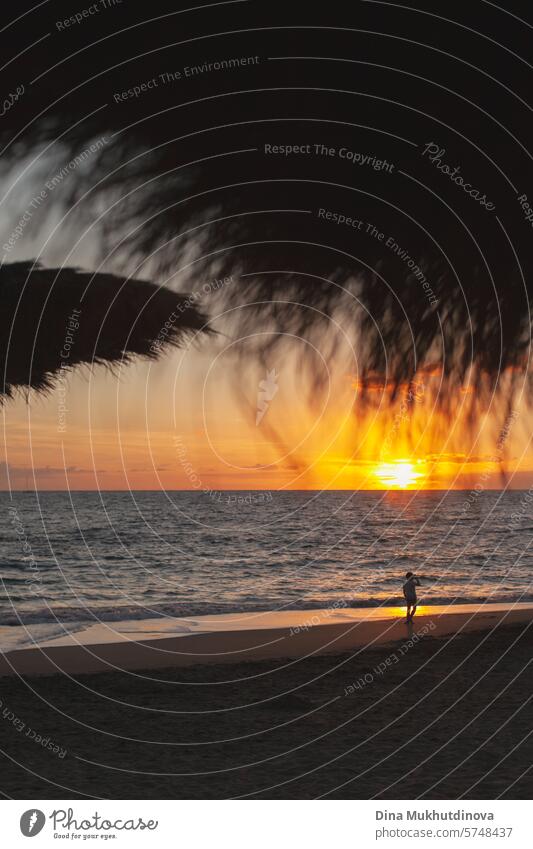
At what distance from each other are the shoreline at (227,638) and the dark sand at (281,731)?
57.0 inches

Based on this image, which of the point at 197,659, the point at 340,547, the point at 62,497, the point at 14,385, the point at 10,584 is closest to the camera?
the point at 14,385

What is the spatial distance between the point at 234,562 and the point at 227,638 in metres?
29.8

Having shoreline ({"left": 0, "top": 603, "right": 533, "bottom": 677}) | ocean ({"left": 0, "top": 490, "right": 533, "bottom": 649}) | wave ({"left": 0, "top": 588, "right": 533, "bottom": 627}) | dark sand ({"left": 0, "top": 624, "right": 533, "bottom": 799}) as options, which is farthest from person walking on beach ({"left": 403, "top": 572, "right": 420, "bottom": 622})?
wave ({"left": 0, "top": 588, "right": 533, "bottom": 627})

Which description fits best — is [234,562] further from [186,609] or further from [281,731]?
[281,731]

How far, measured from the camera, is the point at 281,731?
24.9 ft

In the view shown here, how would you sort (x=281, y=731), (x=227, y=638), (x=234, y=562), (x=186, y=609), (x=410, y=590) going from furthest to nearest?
(x=234, y=562), (x=186, y=609), (x=227, y=638), (x=410, y=590), (x=281, y=731)

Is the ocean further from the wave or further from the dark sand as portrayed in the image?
the dark sand

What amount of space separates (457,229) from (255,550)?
5065 centimetres

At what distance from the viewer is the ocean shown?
88.1 feet

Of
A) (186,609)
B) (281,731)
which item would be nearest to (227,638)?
(281,731)

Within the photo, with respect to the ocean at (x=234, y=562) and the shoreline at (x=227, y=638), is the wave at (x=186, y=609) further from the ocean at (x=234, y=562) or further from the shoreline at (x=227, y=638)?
the shoreline at (x=227, y=638)
